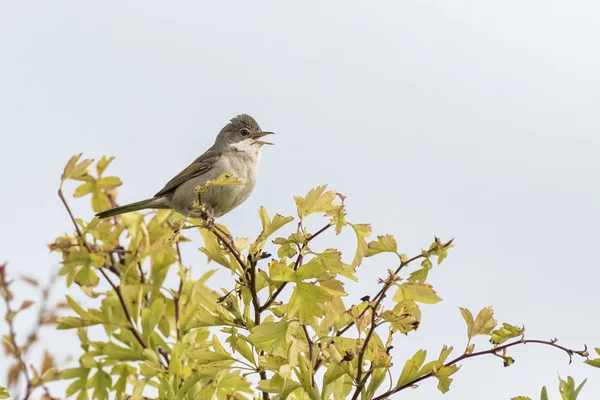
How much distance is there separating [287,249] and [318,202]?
0.25 metres

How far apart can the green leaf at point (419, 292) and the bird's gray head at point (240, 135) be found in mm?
5262

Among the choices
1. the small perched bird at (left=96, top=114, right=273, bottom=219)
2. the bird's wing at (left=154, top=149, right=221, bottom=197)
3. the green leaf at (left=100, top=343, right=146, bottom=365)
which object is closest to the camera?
the green leaf at (left=100, top=343, right=146, bottom=365)

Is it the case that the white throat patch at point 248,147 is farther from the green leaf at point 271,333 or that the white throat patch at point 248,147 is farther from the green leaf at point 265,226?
the green leaf at point 271,333

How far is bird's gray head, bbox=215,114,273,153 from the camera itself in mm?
8195

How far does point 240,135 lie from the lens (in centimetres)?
848

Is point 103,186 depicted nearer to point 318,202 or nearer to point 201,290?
point 201,290

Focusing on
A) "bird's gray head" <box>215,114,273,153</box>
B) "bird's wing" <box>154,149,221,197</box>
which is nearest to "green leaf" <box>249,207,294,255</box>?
"bird's wing" <box>154,149,221,197</box>

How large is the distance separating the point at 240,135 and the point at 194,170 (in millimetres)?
775

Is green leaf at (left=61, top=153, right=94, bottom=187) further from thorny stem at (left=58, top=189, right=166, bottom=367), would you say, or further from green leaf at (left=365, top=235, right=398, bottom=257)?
green leaf at (left=365, top=235, right=398, bottom=257)

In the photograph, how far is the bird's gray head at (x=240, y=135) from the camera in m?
8.19

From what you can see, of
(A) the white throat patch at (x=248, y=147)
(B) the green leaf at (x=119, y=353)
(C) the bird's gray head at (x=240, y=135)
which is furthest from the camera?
(C) the bird's gray head at (x=240, y=135)

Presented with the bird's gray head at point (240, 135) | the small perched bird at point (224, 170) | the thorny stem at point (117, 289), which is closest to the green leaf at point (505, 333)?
the thorny stem at point (117, 289)

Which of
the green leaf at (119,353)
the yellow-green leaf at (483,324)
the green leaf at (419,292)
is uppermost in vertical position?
the green leaf at (419,292)

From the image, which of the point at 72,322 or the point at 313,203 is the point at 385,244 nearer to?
the point at 313,203
